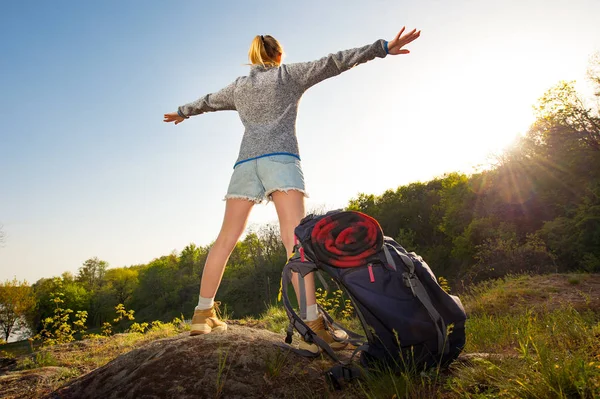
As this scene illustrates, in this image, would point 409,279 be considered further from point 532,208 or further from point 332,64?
point 532,208

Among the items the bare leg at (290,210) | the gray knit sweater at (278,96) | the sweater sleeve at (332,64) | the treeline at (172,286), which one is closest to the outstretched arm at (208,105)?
the gray knit sweater at (278,96)

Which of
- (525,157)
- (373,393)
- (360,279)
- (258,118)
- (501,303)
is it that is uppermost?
(525,157)

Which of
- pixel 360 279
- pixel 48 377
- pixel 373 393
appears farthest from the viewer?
pixel 48 377

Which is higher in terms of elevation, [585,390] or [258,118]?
[258,118]

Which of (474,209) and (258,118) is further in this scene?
(474,209)

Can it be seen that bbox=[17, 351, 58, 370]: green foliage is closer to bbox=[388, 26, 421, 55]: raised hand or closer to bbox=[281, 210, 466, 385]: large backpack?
bbox=[281, 210, 466, 385]: large backpack

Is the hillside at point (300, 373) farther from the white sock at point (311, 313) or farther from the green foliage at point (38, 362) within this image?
the green foliage at point (38, 362)

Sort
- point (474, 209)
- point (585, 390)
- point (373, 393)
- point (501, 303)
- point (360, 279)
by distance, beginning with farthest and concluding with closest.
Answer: point (474, 209), point (501, 303), point (360, 279), point (373, 393), point (585, 390)

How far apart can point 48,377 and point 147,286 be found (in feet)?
152

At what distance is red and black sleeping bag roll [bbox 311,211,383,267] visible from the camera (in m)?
2.30

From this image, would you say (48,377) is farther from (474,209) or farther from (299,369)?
(474,209)

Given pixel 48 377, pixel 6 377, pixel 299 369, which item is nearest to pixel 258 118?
pixel 299 369

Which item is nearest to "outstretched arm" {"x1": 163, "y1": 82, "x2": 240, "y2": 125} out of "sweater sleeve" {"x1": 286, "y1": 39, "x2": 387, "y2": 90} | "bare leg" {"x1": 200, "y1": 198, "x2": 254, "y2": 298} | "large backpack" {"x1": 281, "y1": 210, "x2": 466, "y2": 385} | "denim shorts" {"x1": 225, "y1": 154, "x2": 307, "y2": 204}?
"sweater sleeve" {"x1": 286, "y1": 39, "x2": 387, "y2": 90}

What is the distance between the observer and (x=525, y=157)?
21.4m
